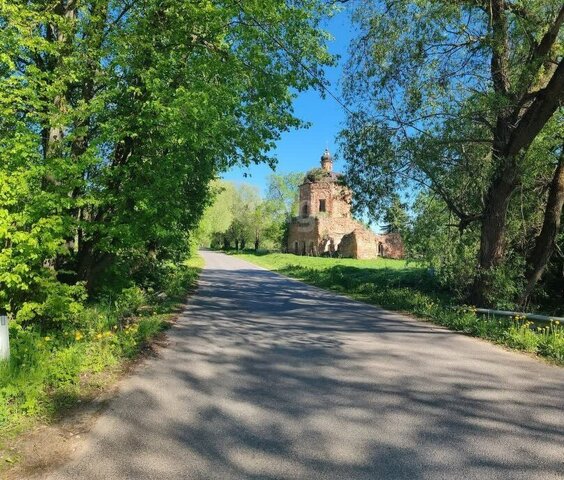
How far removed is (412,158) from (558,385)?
28.0 feet

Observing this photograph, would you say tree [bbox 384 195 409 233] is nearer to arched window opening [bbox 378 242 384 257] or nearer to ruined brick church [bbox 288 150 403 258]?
ruined brick church [bbox 288 150 403 258]

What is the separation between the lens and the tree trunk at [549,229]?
14.4 m

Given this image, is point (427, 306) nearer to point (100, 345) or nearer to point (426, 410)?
point (426, 410)

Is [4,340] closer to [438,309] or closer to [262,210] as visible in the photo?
[438,309]

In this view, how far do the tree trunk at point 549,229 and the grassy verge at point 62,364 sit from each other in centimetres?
1121

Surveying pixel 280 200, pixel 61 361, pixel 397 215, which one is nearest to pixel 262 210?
pixel 280 200

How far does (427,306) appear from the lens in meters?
13.0

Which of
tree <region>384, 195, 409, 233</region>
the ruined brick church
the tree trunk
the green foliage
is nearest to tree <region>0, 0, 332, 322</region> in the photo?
the green foliage

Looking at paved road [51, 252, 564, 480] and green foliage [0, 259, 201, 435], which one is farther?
green foliage [0, 259, 201, 435]

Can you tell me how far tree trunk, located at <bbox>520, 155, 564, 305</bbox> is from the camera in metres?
14.4

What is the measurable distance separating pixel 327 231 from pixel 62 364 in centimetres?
6257

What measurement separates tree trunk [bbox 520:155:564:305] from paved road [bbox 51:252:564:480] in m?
6.78

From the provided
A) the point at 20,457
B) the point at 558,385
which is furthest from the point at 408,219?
the point at 20,457

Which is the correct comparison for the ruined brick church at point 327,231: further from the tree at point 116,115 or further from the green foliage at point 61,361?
the green foliage at point 61,361
